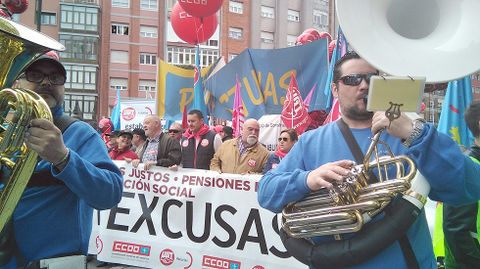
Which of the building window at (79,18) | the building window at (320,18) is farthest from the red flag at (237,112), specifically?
the building window at (320,18)

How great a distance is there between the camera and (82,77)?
46125 millimetres

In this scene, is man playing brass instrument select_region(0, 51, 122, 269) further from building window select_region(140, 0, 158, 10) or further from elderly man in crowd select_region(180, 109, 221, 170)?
building window select_region(140, 0, 158, 10)

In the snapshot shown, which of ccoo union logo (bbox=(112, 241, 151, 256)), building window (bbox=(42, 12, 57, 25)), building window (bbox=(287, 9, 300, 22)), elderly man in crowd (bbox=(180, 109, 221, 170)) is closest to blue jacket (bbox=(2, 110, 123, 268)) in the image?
ccoo union logo (bbox=(112, 241, 151, 256))

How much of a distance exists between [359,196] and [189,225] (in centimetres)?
333

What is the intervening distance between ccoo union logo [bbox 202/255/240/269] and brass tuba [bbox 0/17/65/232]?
10.2 feet

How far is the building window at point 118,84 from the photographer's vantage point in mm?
47037

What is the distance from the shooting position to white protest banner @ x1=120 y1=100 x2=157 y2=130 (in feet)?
50.8

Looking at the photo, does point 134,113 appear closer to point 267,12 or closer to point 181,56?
point 181,56

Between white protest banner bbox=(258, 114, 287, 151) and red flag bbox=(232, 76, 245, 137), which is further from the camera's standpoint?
red flag bbox=(232, 76, 245, 137)

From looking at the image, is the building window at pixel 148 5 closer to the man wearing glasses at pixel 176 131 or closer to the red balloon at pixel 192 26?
the red balloon at pixel 192 26

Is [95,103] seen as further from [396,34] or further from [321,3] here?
[396,34]

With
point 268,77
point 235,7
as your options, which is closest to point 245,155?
point 268,77

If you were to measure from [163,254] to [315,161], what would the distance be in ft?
10.9

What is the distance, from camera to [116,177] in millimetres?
2387
